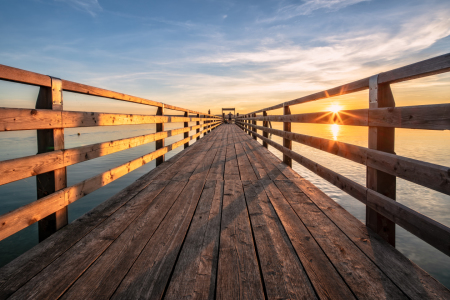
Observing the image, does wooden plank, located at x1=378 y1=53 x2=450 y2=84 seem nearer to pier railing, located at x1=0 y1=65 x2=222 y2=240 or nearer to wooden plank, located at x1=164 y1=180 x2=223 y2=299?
wooden plank, located at x1=164 y1=180 x2=223 y2=299

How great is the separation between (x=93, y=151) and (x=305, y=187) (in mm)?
2305

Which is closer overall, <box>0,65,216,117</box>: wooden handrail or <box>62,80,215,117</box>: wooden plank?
<box>0,65,216,117</box>: wooden handrail

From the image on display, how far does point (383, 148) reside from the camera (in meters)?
1.69

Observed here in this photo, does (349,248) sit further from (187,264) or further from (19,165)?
(19,165)

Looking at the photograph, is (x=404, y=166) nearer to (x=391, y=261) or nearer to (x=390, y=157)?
(x=390, y=157)

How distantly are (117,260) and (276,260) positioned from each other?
3.05 ft

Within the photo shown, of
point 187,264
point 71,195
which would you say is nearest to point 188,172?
point 71,195

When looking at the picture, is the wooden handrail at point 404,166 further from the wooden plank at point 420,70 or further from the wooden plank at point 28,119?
the wooden plank at point 28,119

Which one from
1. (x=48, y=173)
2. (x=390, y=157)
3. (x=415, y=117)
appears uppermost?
(x=415, y=117)

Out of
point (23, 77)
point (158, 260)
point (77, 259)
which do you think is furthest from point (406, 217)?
point (23, 77)

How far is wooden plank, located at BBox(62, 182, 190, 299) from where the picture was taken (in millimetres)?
1156

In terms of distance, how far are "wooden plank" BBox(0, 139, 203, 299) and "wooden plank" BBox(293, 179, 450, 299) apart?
1.92 metres

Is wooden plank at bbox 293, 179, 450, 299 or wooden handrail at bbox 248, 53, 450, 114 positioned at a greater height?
wooden handrail at bbox 248, 53, 450, 114

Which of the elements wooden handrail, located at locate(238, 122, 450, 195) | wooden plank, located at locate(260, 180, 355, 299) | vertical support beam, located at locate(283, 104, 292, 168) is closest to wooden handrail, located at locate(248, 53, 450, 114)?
wooden handrail, located at locate(238, 122, 450, 195)
